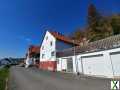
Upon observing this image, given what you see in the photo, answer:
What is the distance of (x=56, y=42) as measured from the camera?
3503cm

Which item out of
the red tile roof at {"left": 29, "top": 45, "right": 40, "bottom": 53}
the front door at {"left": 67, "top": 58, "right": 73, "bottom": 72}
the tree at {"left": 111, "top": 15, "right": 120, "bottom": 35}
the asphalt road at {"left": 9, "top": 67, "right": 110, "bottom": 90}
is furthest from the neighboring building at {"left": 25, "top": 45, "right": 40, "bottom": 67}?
the asphalt road at {"left": 9, "top": 67, "right": 110, "bottom": 90}

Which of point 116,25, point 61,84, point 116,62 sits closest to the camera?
point 61,84

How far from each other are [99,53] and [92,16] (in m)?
30.2

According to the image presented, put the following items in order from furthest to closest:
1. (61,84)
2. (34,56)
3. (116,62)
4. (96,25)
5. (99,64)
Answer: (34,56)
(96,25)
(99,64)
(116,62)
(61,84)

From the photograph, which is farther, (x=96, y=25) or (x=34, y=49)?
(x=34, y=49)

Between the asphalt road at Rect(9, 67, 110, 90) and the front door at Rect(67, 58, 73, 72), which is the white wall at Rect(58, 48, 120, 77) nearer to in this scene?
the front door at Rect(67, 58, 73, 72)

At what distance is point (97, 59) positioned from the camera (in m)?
19.4

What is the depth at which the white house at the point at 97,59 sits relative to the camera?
655 inches

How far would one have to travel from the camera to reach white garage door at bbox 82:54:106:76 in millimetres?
18484

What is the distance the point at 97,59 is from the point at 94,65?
3.48 ft

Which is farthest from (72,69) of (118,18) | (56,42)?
(118,18)

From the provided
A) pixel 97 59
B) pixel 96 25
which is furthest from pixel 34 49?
pixel 97 59

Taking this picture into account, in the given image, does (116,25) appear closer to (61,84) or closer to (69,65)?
(69,65)

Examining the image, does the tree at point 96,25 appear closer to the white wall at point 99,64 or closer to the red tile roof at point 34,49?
the white wall at point 99,64
